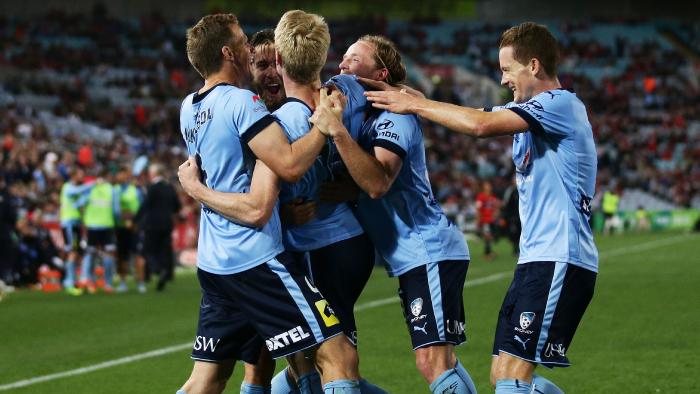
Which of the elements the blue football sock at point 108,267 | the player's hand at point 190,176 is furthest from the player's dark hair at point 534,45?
the blue football sock at point 108,267

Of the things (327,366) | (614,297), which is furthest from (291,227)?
(614,297)

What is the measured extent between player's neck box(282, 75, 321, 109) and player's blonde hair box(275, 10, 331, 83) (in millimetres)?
85

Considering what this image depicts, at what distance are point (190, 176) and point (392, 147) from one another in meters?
1.02

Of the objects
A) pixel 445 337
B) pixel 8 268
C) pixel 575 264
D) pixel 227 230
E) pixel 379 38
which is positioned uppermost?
pixel 379 38

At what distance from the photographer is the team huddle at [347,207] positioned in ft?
18.0

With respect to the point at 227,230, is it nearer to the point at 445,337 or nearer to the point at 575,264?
the point at 445,337

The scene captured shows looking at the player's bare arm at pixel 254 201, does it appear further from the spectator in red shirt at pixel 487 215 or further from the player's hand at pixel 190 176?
the spectator in red shirt at pixel 487 215

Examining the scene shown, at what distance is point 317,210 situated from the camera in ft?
19.5

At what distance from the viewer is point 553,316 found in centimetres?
574

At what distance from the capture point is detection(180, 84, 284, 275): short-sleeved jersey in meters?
5.51

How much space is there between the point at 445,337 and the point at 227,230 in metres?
1.32

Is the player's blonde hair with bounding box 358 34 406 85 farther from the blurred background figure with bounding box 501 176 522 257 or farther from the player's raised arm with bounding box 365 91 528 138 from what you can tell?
the blurred background figure with bounding box 501 176 522 257

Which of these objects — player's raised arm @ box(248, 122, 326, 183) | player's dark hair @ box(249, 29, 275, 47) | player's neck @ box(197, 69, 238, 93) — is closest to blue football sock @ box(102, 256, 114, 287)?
player's dark hair @ box(249, 29, 275, 47)

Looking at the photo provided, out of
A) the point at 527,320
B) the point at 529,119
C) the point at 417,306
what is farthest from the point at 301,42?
the point at 527,320
